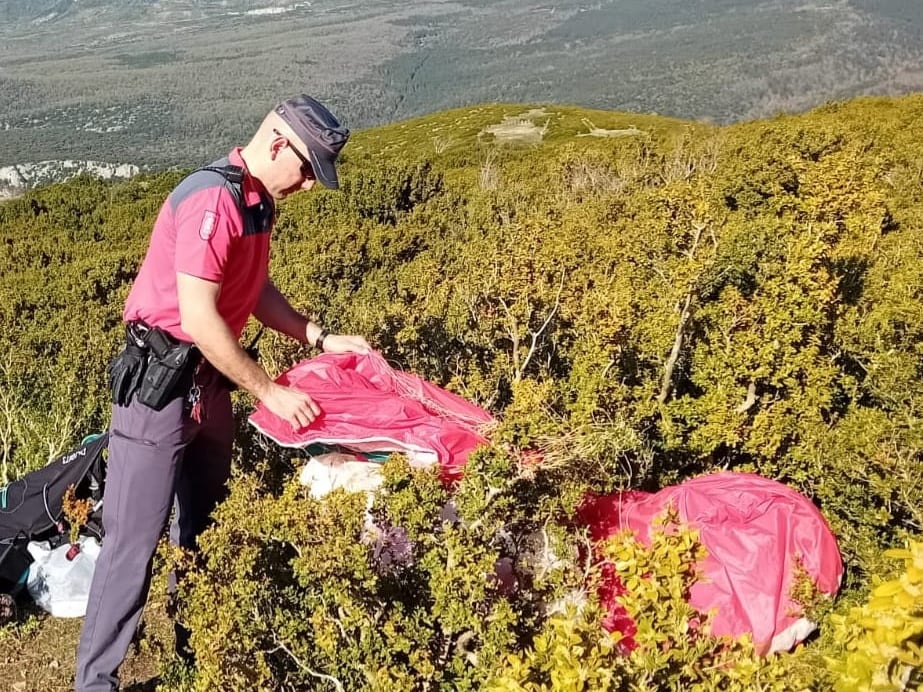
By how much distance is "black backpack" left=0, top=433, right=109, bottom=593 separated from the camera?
564cm

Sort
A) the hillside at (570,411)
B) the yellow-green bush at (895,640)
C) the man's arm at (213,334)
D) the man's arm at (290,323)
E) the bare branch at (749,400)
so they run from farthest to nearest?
the bare branch at (749,400)
the man's arm at (290,323)
the man's arm at (213,334)
the hillside at (570,411)
the yellow-green bush at (895,640)

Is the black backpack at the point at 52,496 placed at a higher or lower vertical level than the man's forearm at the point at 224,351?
lower

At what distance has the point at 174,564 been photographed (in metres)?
3.66

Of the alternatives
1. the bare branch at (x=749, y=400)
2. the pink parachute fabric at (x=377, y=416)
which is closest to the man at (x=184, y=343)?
the pink parachute fabric at (x=377, y=416)

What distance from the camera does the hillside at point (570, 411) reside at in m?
3.27

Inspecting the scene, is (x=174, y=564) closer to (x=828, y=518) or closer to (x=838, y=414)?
(x=828, y=518)

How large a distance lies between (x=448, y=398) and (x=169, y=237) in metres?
1.74

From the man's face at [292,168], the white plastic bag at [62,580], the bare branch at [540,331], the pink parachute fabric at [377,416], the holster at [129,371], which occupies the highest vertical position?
the man's face at [292,168]

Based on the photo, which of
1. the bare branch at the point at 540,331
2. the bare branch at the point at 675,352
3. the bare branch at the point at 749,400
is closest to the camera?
the bare branch at the point at 749,400

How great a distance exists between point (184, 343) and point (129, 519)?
0.86 m

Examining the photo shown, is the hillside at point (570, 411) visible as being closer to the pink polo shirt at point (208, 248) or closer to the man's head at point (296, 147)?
the pink polo shirt at point (208, 248)

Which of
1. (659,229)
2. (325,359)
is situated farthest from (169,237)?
(659,229)

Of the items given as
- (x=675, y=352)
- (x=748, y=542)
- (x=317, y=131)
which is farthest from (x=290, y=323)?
(x=675, y=352)

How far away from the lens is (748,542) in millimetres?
4629
